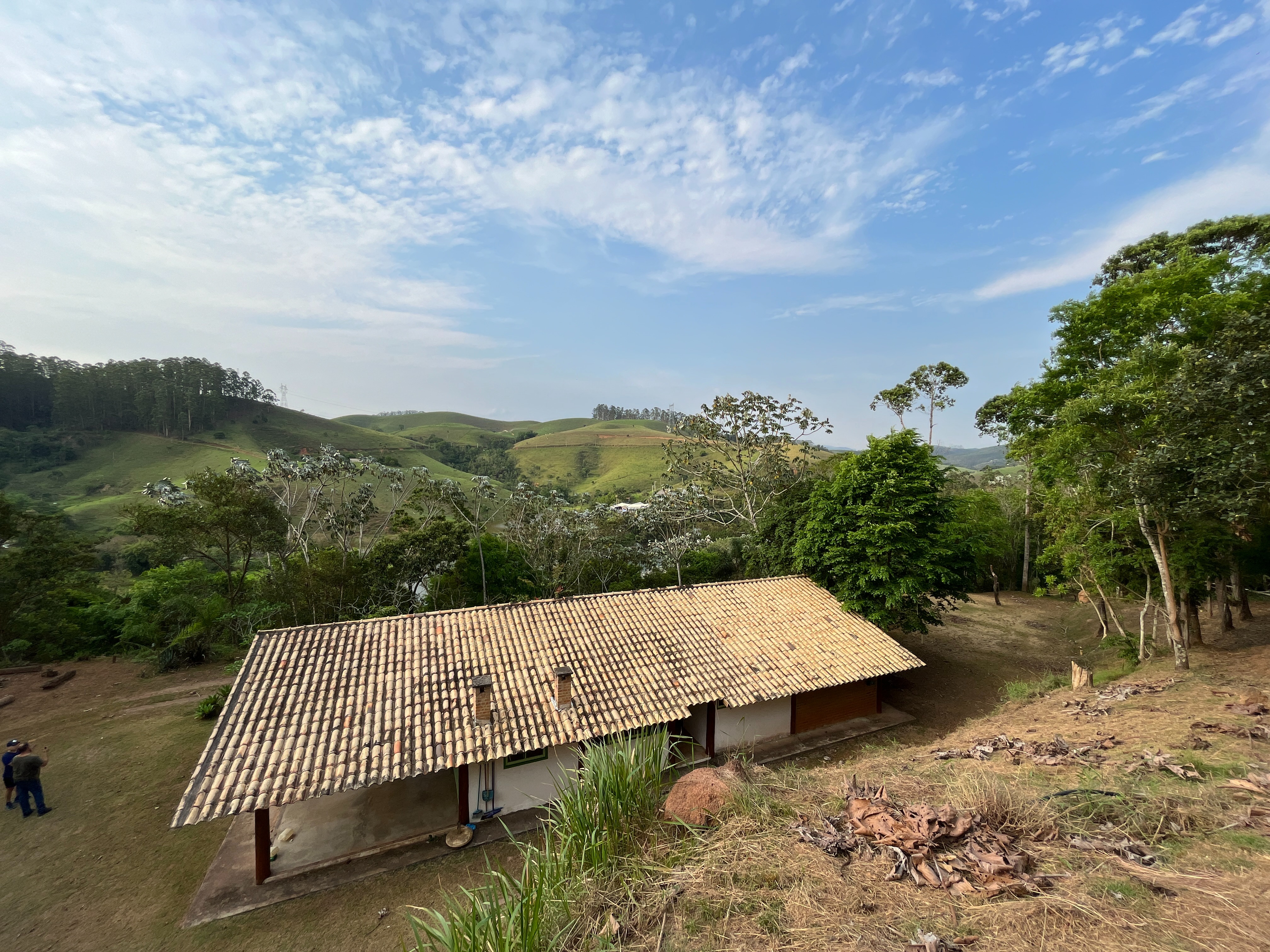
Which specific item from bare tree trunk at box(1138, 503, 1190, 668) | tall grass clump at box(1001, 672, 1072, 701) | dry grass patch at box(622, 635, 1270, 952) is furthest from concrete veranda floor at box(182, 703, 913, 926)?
bare tree trunk at box(1138, 503, 1190, 668)

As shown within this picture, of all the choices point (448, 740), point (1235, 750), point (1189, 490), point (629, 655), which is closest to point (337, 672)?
point (448, 740)

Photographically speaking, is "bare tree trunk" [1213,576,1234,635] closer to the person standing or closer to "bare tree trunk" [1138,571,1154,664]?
"bare tree trunk" [1138,571,1154,664]

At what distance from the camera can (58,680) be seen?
728 inches

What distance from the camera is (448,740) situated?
949 centimetres

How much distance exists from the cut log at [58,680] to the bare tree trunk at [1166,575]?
33.5m

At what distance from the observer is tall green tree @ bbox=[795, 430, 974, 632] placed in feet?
51.3

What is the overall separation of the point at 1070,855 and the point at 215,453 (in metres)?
89.8

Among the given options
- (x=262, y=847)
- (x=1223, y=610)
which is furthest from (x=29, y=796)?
(x=1223, y=610)

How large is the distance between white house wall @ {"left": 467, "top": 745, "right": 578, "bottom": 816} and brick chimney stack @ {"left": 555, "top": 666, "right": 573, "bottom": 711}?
98 cm

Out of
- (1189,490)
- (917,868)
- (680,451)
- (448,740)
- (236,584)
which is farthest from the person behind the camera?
(680,451)

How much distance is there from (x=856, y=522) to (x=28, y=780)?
69.4 ft

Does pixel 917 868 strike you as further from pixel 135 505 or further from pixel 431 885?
pixel 135 505

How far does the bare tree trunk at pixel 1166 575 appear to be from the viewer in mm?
11977

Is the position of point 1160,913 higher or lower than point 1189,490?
lower
